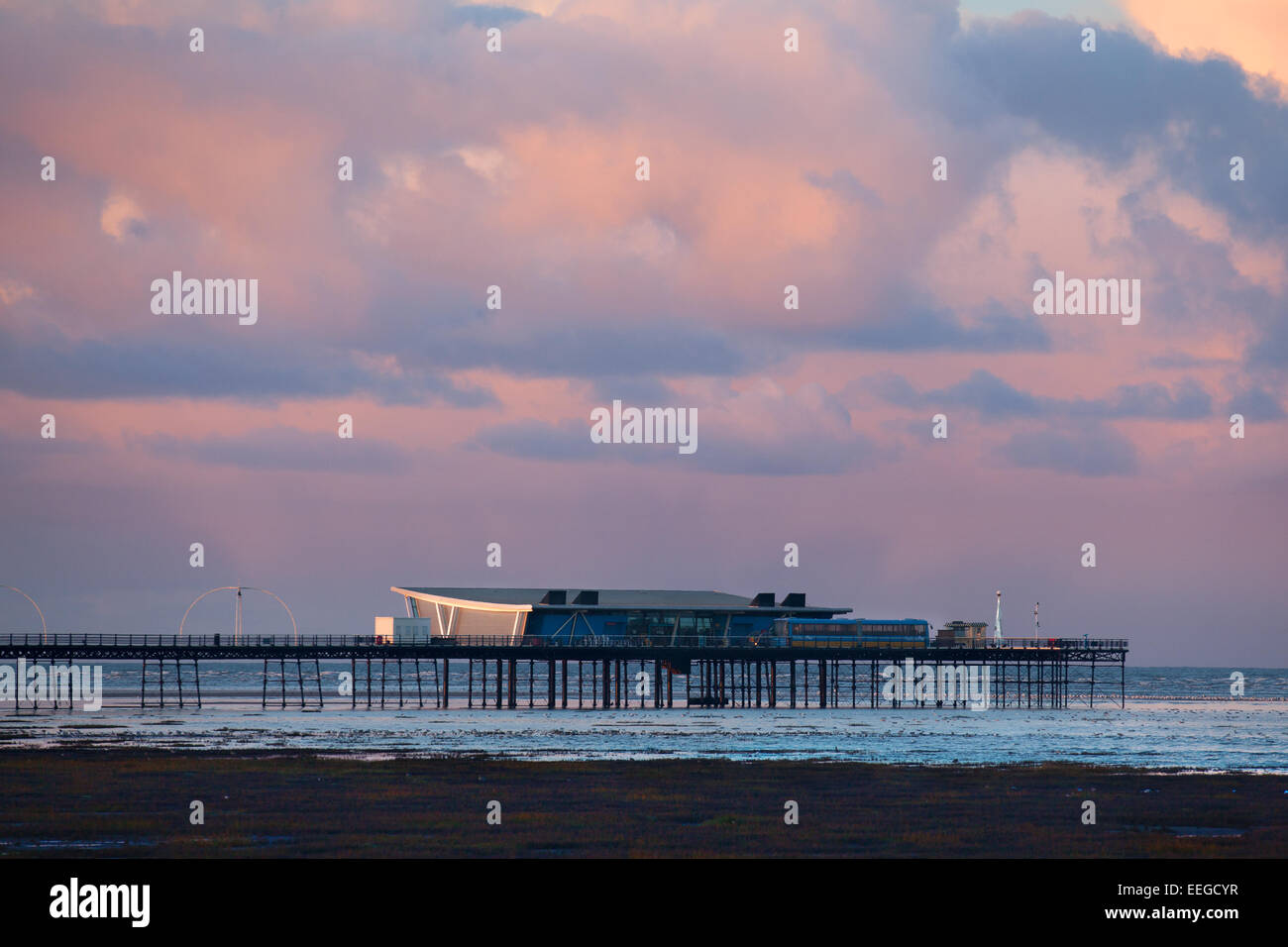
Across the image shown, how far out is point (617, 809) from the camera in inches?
1567

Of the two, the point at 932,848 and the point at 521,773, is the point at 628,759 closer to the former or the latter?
the point at 521,773

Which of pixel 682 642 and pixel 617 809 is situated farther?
pixel 682 642

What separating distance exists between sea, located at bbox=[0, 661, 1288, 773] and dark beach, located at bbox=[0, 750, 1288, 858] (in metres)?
6.50

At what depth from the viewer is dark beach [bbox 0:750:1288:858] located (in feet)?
108

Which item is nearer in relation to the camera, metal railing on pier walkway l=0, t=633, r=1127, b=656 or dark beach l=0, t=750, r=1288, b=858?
dark beach l=0, t=750, r=1288, b=858

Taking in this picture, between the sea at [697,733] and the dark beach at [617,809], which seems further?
the sea at [697,733]

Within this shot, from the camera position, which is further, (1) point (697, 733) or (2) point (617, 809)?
(1) point (697, 733)

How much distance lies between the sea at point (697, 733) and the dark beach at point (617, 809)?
21.3 feet

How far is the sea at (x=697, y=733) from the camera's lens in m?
61.2

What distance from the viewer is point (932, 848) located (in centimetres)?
3266

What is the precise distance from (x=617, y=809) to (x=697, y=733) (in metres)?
38.4

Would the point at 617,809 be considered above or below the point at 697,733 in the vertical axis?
above
